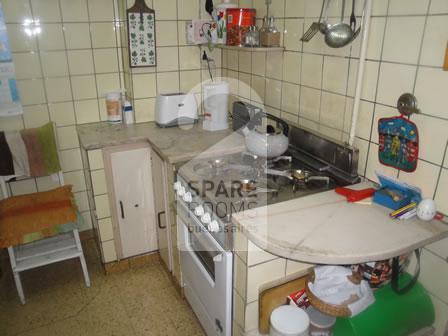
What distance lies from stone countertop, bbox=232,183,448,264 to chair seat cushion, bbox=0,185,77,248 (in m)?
1.16

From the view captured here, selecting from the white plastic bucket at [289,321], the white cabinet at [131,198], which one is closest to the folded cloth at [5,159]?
the white cabinet at [131,198]

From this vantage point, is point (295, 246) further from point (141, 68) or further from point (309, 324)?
point (141, 68)

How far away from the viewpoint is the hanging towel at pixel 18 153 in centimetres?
198

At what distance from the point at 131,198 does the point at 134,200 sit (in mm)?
21

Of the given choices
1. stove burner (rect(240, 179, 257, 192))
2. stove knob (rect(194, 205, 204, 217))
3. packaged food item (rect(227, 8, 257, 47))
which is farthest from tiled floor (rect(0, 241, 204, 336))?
packaged food item (rect(227, 8, 257, 47))

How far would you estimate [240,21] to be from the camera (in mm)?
1888

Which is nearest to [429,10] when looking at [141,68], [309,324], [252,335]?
[309,324]

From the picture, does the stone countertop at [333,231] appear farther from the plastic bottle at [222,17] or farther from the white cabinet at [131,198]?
the plastic bottle at [222,17]

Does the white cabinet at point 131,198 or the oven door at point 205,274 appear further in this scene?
the white cabinet at point 131,198

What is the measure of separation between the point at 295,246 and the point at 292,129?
0.84m

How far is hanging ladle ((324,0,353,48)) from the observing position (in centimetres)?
139

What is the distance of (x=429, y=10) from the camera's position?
3.81ft

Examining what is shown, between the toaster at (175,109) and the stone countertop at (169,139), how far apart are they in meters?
0.04

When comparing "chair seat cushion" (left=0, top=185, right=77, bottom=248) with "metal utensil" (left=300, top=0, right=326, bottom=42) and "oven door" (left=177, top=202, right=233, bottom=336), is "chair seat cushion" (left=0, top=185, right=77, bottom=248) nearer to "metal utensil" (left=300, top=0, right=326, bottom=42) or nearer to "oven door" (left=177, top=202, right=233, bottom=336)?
"oven door" (left=177, top=202, right=233, bottom=336)
